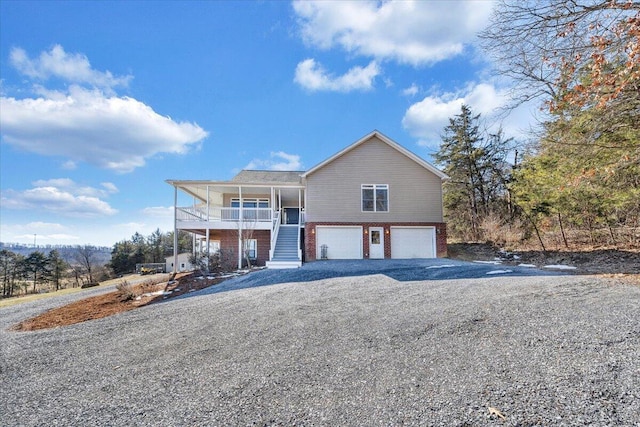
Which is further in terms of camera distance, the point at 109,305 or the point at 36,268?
the point at 36,268

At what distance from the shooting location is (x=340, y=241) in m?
16.8

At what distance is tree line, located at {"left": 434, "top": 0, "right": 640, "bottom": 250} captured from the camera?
20.9ft

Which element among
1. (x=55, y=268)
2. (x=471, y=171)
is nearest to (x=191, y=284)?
(x=471, y=171)

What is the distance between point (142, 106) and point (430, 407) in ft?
55.7

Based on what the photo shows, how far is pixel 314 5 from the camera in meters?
10.8

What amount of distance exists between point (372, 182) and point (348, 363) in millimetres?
13902

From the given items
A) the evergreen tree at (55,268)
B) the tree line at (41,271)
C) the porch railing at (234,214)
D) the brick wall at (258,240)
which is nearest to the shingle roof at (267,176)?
the porch railing at (234,214)

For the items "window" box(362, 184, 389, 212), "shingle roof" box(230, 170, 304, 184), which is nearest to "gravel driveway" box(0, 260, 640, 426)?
"window" box(362, 184, 389, 212)

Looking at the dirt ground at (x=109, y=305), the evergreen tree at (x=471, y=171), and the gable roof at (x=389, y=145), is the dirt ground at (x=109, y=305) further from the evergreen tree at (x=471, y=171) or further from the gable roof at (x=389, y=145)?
the evergreen tree at (x=471, y=171)

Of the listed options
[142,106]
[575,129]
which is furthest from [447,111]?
[142,106]

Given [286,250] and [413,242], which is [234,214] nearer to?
[286,250]

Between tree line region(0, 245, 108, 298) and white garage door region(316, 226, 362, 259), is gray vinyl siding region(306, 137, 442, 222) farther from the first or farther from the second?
tree line region(0, 245, 108, 298)

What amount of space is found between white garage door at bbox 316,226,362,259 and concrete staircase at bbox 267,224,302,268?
1.37 m

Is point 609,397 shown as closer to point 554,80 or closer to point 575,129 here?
point 554,80
